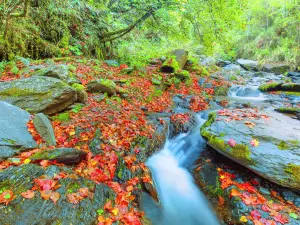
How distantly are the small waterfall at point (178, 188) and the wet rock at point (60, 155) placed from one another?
4.79ft

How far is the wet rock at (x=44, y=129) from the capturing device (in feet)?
11.5

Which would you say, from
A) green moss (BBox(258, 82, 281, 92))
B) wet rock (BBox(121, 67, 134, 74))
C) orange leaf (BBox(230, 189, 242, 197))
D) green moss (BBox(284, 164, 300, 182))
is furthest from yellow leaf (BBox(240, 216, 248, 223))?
green moss (BBox(258, 82, 281, 92))

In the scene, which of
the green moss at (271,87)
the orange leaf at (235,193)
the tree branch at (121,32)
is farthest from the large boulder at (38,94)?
the green moss at (271,87)

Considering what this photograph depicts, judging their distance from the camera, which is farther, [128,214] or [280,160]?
[280,160]

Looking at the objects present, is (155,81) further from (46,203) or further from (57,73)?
(46,203)

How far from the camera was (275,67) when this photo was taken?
1734 centimetres

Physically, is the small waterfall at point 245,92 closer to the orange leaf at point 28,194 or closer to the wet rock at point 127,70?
the wet rock at point 127,70

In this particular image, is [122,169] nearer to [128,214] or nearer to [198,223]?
[128,214]

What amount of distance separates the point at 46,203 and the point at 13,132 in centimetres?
152

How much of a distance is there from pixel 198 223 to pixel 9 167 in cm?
323

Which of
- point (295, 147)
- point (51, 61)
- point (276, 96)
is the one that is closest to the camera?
point (295, 147)

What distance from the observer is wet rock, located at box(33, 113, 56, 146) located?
3498 mm

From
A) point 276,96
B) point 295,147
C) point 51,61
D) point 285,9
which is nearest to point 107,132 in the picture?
point 295,147

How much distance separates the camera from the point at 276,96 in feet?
34.3
